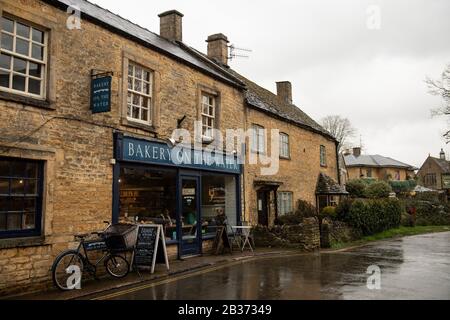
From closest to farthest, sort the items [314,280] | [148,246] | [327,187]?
[314,280]
[148,246]
[327,187]

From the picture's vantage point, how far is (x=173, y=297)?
7.54 m

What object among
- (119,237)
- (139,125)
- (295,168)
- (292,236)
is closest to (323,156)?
(295,168)

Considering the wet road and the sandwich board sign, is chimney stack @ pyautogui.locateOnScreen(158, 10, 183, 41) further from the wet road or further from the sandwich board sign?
the wet road

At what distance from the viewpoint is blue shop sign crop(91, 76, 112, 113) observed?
9.45 m

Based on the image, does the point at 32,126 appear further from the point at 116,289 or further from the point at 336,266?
the point at 336,266

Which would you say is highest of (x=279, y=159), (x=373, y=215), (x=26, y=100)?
(x=26, y=100)

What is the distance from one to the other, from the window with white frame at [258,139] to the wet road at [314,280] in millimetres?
5664

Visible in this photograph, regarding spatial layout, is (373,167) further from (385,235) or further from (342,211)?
(342,211)

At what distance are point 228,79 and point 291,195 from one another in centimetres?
730

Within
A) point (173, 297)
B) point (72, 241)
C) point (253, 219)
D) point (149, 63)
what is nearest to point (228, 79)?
point (149, 63)

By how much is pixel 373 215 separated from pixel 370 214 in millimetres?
538

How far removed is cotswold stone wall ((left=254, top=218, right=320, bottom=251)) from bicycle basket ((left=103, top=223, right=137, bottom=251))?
748 centimetres

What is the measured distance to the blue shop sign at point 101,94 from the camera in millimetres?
9445

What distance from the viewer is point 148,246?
1006cm
